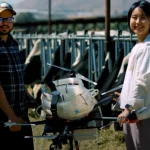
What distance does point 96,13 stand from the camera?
3300cm

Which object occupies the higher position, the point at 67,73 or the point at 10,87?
the point at 10,87

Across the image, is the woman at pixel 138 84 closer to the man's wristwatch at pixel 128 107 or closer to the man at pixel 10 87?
the man's wristwatch at pixel 128 107

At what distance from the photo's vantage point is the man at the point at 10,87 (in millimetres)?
3969

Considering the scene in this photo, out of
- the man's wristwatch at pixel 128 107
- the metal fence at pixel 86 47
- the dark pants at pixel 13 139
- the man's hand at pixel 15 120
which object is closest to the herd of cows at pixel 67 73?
the metal fence at pixel 86 47

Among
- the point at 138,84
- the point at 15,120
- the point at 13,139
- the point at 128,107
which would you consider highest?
the point at 138,84

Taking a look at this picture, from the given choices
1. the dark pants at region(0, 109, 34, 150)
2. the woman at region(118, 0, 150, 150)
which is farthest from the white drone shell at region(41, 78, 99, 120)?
the dark pants at region(0, 109, 34, 150)

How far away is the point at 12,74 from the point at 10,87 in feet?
0.31

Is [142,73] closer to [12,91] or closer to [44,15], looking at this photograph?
[12,91]

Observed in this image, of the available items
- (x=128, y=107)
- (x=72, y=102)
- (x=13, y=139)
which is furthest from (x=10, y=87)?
(x=128, y=107)

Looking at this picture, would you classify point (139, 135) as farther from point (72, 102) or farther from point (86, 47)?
point (86, 47)

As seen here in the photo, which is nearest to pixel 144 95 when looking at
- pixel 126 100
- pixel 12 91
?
pixel 126 100

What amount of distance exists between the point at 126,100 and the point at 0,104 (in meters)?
0.88

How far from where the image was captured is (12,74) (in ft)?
13.2

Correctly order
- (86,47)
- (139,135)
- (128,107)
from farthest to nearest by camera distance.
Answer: (86,47) → (139,135) → (128,107)
